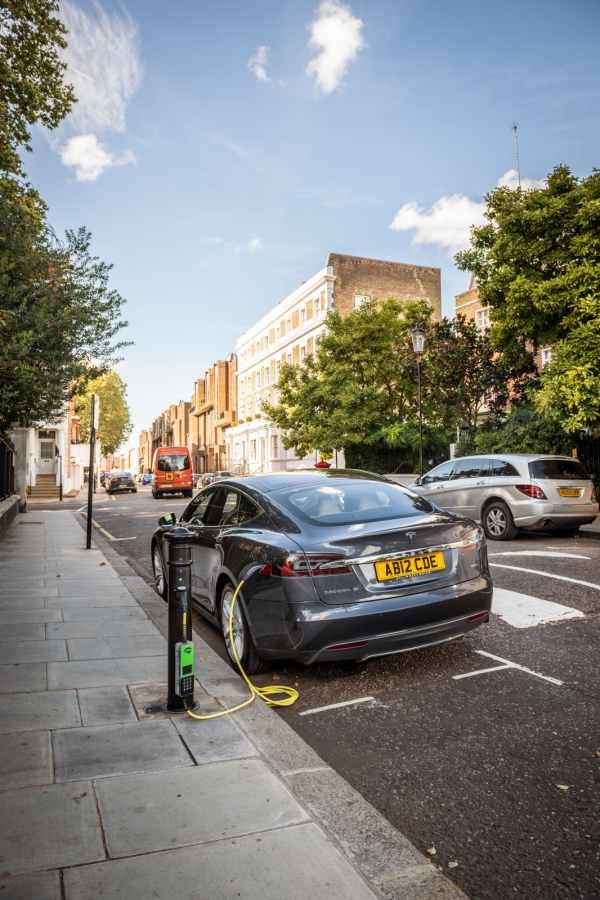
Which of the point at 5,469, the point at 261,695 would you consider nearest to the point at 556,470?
the point at 261,695

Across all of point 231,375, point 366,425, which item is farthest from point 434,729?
point 231,375

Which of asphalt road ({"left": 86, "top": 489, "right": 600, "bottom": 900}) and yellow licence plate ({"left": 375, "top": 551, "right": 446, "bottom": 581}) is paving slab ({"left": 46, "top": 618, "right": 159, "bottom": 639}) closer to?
asphalt road ({"left": 86, "top": 489, "right": 600, "bottom": 900})

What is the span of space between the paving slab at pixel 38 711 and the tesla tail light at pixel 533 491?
9.27 meters

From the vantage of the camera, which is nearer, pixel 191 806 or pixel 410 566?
pixel 191 806

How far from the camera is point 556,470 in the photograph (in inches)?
464

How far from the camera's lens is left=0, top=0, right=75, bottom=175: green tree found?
36.4ft

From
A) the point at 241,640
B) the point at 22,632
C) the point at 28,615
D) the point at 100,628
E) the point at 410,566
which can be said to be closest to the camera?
the point at 410,566

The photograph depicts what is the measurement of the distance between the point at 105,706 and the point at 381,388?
26.9 meters

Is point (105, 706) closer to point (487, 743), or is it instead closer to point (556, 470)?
point (487, 743)

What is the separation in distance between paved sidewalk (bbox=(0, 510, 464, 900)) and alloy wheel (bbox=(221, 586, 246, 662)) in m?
0.16

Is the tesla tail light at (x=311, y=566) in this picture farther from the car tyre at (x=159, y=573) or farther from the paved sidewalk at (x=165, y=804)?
the car tyre at (x=159, y=573)

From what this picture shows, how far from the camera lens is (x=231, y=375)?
6656cm

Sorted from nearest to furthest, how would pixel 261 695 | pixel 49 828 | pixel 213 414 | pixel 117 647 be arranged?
1. pixel 49 828
2. pixel 261 695
3. pixel 117 647
4. pixel 213 414

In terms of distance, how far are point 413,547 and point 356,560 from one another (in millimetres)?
449
